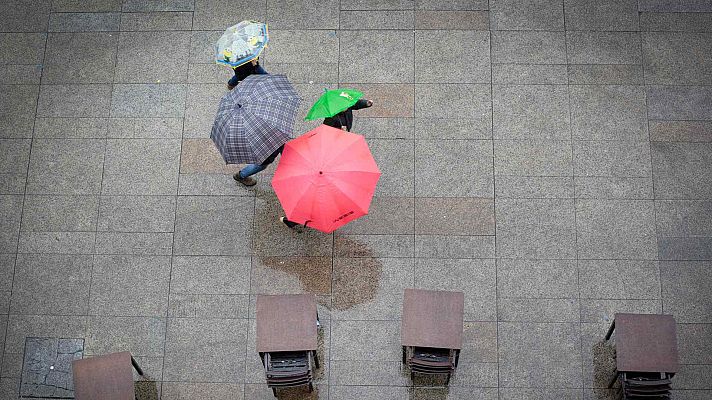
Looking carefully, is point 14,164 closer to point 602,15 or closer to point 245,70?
point 245,70

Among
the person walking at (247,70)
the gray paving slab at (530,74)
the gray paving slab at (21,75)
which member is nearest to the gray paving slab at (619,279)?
the gray paving slab at (530,74)

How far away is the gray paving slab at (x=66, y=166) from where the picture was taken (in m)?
9.46

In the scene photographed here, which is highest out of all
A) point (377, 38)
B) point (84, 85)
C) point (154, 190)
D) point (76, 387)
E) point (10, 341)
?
point (377, 38)

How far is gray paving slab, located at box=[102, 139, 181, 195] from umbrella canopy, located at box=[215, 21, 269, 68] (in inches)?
73.0

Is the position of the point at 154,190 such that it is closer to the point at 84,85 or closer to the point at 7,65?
the point at 84,85

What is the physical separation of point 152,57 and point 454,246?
5031 millimetres

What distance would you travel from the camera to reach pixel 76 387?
7.73m

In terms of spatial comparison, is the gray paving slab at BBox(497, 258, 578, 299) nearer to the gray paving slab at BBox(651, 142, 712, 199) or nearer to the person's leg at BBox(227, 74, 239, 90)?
the gray paving slab at BBox(651, 142, 712, 199)

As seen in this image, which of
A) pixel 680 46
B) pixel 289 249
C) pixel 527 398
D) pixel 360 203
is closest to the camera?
pixel 360 203

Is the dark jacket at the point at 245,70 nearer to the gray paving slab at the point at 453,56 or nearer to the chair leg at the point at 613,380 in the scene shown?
the gray paving slab at the point at 453,56

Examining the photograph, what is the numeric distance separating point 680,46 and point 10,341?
9857 mm

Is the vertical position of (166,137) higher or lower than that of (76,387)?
higher

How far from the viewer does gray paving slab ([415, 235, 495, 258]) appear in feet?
29.6

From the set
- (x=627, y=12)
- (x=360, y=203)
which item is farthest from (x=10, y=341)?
(x=627, y=12)
